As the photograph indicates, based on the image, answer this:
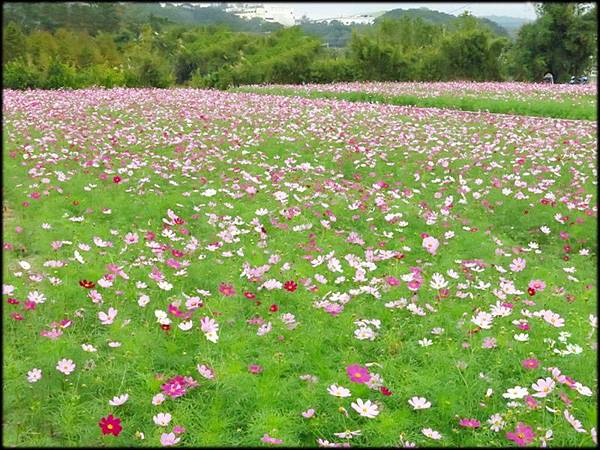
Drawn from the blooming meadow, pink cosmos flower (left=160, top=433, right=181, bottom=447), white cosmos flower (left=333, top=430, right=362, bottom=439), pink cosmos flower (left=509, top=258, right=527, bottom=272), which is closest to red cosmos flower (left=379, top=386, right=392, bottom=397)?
white cosmos flower (left=333, top=430, right=362, bottom=439)

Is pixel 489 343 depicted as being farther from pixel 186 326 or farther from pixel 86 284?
pixel 86 284

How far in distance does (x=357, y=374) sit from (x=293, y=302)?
1.16 m

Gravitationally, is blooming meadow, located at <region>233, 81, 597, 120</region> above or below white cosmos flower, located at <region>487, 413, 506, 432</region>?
above

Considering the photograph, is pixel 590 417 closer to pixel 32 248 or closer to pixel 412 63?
pixel 32 248

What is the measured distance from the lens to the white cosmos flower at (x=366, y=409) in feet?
8.96

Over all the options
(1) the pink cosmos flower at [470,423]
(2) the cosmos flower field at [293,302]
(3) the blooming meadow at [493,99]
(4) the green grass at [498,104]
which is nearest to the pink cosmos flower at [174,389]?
(2) the cosmos flower field at [293,302]

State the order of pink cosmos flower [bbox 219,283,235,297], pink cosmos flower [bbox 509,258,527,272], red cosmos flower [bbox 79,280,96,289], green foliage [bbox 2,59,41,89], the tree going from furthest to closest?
the tree
green foliage [bbox 2,59,41,89]
pink cosmos flower [bbox 509,258,527,272]
pink cosmos flower [bbox 219,283,235,297]
red cosmos flower [bbox 79,280,96,289]

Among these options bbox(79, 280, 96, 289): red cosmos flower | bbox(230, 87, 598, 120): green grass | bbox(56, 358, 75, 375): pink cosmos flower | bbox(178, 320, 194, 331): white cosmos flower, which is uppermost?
bbox(230, 87, 598, 120): green grass

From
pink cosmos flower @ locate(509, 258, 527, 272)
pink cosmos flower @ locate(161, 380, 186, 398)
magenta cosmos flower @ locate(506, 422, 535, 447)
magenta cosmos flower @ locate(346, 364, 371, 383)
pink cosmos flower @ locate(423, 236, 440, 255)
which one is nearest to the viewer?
magenta cosmos flower @ locate(506, 422, 535, 447)

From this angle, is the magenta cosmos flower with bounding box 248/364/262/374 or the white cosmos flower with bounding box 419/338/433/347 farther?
the white cosmos flower with bounding box 419/338/433/347

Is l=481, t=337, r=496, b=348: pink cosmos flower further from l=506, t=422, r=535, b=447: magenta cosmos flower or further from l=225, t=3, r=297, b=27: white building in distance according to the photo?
l=225, t=3, r=297, b=27: white building in distance

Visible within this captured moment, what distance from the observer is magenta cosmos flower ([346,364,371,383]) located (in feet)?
9.70

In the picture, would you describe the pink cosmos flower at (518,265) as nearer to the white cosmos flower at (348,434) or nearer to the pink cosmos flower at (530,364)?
the pink cosmos flower at (530,364)

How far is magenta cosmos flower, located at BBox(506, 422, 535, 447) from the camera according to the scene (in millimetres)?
2621
